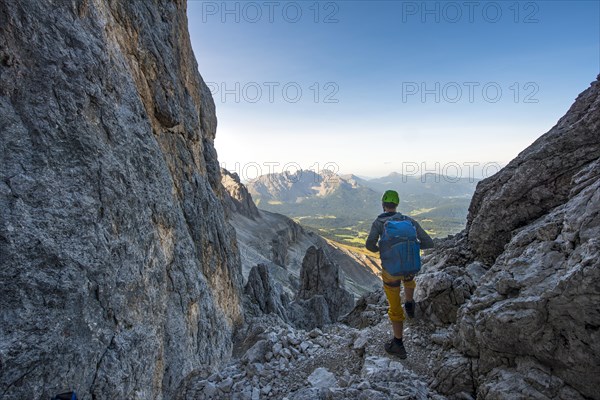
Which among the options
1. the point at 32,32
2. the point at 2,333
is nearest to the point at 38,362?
the point at 2,333

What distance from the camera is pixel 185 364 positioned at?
44.2 feet

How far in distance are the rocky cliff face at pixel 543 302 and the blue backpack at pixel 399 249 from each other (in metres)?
1.76

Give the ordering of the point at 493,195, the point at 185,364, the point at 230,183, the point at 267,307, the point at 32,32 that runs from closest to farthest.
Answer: the point at 32,32, the point at 493,195, the point at 185,364, the point at 267,307, the point at 230,183

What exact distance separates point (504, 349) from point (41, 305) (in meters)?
11.4

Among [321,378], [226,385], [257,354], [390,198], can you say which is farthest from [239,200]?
[390,198]

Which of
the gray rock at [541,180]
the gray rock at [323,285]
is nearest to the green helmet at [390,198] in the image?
the gray rock at [541,180]

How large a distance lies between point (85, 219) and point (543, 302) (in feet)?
41.5

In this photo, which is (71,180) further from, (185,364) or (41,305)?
(185,364)

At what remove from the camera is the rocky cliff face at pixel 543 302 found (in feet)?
16.9

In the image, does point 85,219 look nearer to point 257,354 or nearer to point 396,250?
point 257,354

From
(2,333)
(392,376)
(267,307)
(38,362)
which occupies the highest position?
(2,333)

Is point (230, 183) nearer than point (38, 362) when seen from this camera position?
No

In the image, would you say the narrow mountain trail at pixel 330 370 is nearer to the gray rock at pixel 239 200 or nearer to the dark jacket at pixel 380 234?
the dark jacket at pixel 380 234

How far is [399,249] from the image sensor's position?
27.2ft
